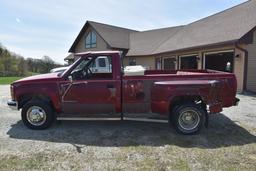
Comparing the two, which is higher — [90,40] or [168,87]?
[90,40]

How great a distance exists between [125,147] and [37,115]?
2.62 metres

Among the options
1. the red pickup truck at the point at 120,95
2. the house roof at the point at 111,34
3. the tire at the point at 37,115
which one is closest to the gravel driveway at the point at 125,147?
the tire at the point at 37,115

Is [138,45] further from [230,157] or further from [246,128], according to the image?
[230,157]

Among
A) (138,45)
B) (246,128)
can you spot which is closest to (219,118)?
(246,128)

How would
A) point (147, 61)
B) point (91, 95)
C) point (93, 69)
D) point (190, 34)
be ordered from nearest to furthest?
point (91, 95) < point (93, 69) < point (190, 34) < point (147, 61)

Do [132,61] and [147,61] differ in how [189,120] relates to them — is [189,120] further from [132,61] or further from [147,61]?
[132,61]

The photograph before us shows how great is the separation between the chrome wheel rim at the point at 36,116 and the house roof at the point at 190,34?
1079 centimetres

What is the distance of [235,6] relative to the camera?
A: 18234 mm

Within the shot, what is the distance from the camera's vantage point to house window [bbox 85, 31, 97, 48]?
89.8ft

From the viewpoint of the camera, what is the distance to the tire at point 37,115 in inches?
233

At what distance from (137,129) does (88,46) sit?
2325cm

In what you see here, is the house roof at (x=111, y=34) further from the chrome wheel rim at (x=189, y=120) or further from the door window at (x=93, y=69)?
the chrome wheel rim at (x=189, y=120)

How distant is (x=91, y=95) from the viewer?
5.79 m

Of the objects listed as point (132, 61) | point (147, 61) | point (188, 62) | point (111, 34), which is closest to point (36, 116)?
point (188, 62)
